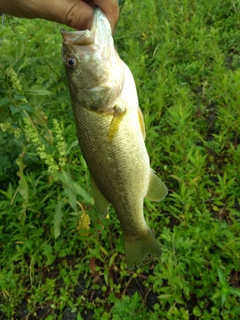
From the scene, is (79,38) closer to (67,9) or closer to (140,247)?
(67,9)

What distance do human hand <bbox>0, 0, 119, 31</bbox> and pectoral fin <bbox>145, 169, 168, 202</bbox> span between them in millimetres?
897

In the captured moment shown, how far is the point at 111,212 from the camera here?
314 cm

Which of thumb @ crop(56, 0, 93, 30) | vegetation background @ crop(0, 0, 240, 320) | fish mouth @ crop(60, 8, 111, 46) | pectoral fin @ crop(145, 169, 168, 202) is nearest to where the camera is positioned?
fish mouth @ crop(60, 8, 111, 46)

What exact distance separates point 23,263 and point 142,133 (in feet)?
6.49

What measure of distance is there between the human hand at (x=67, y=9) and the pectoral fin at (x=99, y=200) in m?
0.90

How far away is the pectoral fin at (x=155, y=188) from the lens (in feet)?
6.87

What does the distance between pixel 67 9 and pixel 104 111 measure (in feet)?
2.18

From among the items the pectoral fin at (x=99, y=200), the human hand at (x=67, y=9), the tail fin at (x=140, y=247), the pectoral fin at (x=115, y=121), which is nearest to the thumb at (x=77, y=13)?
the human hand at (x=67, y=9)

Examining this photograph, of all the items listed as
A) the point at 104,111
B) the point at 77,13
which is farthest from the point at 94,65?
the point at 77,13

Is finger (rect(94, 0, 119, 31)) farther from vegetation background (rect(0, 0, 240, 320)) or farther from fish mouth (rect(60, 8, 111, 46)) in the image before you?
vegetation background (rect(0, 0, 240, 320))

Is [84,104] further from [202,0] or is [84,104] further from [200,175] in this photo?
[202,0]

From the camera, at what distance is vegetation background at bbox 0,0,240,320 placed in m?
2.56

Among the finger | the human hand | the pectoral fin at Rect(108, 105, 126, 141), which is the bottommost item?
the pectoral fin at Rect(108, 105, 126, 141)

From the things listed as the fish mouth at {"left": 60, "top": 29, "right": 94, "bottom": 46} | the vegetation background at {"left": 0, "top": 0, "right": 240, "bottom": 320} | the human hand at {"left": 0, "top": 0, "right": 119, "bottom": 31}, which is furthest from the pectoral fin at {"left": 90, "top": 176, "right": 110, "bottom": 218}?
the human hand at {"left": 0, "top": 0, "right": 119, "bottom": 31}
